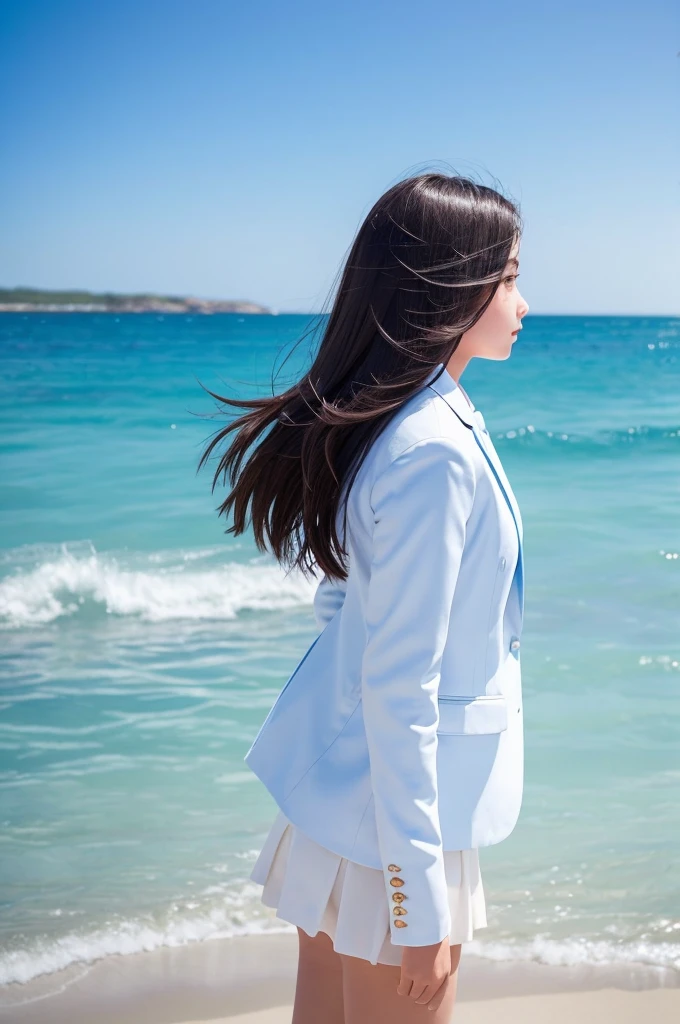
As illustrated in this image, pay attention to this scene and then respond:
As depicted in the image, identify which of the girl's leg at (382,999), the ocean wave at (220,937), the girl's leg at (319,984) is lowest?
the ocean wave at (220,937)

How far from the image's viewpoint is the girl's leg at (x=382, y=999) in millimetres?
1228

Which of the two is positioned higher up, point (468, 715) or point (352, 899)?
point (468, 715)

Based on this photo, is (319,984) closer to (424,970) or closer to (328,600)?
(424,970)

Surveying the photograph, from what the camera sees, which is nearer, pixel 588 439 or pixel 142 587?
pixel 142 587

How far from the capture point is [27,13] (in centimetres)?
2233

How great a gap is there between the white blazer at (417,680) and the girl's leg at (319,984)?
0.89 ft

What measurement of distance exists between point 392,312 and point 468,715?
0.52 m

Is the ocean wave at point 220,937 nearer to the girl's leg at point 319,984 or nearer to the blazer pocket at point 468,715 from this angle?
the girl's leg at point 319,984

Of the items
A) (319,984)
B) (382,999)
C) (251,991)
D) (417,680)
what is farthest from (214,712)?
(417,680)

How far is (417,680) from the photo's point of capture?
110cm

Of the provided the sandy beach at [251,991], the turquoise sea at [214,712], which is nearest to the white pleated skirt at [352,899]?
the turquoise sea at [214,712]

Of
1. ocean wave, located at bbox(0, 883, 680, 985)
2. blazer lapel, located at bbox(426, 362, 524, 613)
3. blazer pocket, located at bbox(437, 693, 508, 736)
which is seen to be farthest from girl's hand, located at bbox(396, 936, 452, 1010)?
ocean wave, located at bbox(0, 883, 680, 985)

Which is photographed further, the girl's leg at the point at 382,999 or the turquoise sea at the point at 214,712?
the turquoise sea at the point at 214,712

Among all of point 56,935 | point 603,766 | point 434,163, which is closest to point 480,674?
point 434,163
